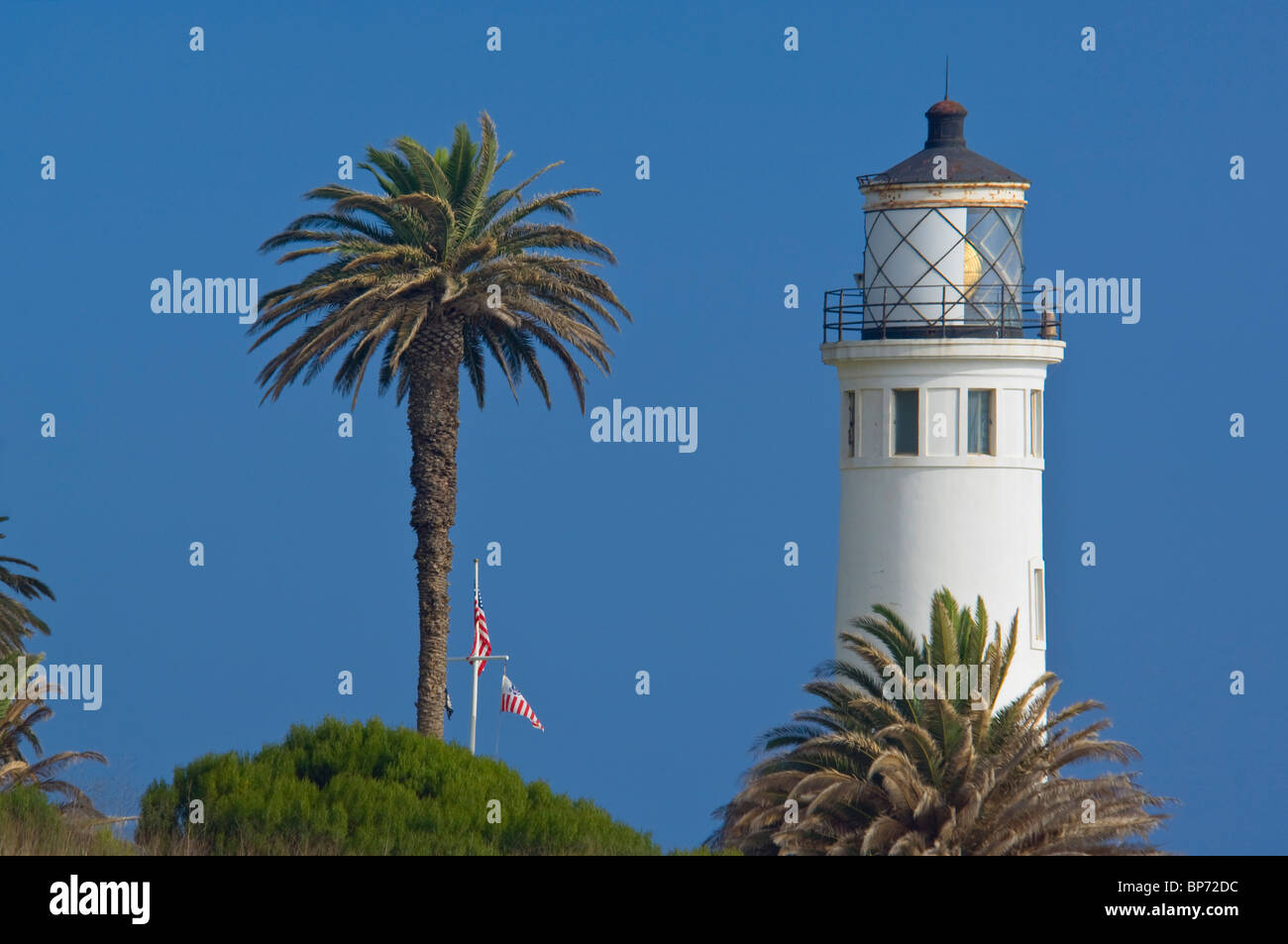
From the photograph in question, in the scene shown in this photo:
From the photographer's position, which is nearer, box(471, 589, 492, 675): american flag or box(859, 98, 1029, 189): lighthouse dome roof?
box(859, 98, 1029, 189): lighthouse dome roof

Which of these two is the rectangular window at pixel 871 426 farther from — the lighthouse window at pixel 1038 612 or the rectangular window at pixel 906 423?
the lighthouse window at pixel 1038 612

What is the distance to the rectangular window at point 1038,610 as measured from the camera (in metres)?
44.8

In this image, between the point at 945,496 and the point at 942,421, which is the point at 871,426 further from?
the point at 945,496

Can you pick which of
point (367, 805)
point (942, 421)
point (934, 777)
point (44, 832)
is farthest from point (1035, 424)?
point (44, 832)

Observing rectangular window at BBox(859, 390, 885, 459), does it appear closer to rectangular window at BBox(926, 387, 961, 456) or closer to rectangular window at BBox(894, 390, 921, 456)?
rectangular window at BBox(894, 390, 921, 456)

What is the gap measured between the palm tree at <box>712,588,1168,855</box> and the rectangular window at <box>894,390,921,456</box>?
5.09 meters

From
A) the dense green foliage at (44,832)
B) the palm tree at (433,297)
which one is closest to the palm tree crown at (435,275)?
the palm tree at (433,297)

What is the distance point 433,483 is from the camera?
46375mm

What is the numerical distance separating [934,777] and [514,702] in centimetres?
1736

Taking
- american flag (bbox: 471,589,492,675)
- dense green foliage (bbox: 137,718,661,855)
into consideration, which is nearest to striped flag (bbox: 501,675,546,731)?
american flag (bbox: 471,589,492,675)

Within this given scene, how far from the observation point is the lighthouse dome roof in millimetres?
45688
